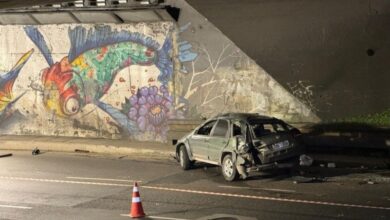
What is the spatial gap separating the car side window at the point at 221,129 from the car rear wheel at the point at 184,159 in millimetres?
1595

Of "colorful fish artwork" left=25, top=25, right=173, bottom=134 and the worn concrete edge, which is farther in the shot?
"colorful fish artwork" left=25, top=25, right=173, bottom=134

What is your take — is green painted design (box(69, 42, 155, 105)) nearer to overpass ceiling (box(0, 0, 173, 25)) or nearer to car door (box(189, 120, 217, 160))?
overpass ceiling (box(0, 0, 173, 25))

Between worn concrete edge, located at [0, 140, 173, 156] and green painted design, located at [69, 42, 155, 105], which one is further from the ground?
green painted design, located at [69, 42, 155, 105]

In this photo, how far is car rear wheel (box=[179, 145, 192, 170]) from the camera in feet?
56.3

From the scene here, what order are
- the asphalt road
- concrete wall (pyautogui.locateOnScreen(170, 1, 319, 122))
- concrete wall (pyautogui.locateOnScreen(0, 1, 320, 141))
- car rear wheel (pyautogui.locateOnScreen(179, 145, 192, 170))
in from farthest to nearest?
concrete wall (pyautogui.locateOnScreen(0, 1, 320, 141)), concrete wall (pyautogui.locateOnScreen(170, 1, 319, 122)), car rear wheel (pyautogui.locateOnScreen(179, 145, 192, 170)), the asphalt road

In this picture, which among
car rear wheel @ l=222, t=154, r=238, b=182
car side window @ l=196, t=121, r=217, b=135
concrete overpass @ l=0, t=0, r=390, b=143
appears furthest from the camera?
concrete overpass @ l=0, t=0, r=390, b=143

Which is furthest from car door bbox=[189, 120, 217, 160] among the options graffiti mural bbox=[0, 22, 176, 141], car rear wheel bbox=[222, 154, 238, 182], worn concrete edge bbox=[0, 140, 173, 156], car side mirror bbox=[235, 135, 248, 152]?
graffiti mural bbox=[0, 22, 176, 141]

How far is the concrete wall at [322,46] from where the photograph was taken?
A: 18.8m

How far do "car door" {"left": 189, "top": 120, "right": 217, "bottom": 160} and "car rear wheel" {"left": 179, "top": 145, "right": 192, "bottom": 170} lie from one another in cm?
42

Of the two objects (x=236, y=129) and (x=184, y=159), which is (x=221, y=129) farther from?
(x=184, y=159)

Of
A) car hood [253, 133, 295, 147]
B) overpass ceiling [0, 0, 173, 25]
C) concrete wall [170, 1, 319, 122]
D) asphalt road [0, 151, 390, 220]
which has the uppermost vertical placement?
overpass ceiling [0, 0, 173, 25]

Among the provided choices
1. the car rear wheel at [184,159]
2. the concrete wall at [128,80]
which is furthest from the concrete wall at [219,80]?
the car rear wheel at [184,159]

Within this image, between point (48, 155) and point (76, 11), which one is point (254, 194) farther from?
point (76, 11)

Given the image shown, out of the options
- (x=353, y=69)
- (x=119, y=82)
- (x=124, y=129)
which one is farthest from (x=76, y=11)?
(x=353, y=69)
